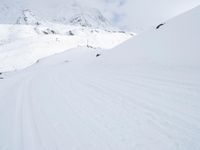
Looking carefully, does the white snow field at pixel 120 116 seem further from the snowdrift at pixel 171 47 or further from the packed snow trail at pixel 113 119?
the snowdrift at pixel 171 47

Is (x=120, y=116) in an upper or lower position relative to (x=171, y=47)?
lower

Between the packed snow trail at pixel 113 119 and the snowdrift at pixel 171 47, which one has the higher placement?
the snowdrift at pixel 171 47

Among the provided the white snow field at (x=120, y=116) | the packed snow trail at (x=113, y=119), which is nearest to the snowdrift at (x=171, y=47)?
the white snow field at (x=120, y=116)

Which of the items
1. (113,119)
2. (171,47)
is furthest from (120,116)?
(171,47)

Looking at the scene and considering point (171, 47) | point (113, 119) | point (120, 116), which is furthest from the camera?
point (171, 47)

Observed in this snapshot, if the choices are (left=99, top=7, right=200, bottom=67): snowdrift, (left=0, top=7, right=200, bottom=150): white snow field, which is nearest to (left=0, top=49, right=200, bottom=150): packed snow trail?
(left=0, top=7, right=200, bottom=150): white snow field

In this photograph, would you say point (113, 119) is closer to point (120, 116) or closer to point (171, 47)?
point (120, 116)

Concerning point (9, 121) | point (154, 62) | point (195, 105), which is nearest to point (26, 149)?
point (9, 121)

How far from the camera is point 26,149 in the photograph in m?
4.39

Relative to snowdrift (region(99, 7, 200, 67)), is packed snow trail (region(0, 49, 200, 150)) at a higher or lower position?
lower

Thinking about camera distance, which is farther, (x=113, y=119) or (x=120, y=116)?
(x=120, y=116)

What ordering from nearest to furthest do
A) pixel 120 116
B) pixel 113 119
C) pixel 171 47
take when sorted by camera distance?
pixel 113 119
pixel 120 116
pixel 171 47

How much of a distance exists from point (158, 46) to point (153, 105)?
324 inches

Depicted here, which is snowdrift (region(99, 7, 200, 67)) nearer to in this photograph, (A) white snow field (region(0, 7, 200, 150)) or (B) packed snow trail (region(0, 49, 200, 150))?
(A) white snow field (region(0, 7, 200, 150))
